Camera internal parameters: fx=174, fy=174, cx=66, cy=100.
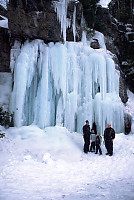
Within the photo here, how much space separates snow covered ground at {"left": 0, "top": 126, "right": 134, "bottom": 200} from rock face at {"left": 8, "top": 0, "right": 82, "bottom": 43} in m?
5.29

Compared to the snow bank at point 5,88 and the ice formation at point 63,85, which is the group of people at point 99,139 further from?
the snow bank at point 5,88

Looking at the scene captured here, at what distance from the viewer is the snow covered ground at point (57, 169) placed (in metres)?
3.17

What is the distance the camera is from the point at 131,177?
168 inches

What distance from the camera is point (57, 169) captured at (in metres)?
5.32

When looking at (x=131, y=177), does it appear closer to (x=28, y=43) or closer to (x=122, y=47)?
(x=28, y=43)

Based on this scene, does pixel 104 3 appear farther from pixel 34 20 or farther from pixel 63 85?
pixel 63 85

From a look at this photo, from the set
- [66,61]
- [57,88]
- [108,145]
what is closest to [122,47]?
[66,61]

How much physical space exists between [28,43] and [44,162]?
7.03 m

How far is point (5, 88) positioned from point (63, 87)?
3.93 meters

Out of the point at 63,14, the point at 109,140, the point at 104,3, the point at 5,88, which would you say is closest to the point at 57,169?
the point at 109,140

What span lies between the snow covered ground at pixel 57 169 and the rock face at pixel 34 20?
529 cm

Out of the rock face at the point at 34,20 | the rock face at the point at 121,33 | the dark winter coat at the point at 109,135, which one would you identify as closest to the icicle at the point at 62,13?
the rock face at the point at 34,20

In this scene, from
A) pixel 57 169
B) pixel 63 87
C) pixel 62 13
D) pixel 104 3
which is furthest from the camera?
pixel 104 3

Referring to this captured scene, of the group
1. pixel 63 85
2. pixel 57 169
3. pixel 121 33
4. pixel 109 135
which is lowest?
pixel 57 169
